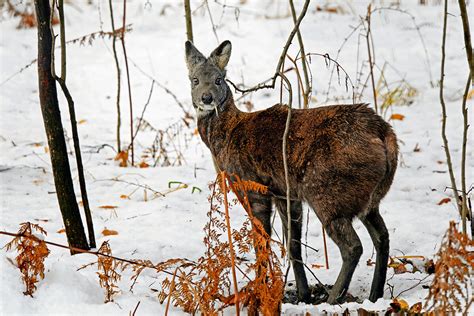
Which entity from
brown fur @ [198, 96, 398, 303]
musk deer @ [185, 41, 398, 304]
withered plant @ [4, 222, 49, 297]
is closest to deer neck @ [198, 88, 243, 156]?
musk deer @ [185, 41, 398, 304]

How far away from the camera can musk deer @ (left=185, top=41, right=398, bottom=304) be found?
4.98 m

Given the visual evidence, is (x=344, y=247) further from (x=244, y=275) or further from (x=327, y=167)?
(x=244, y=275)

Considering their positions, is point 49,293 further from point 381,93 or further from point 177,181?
point 381,93

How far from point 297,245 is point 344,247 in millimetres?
620

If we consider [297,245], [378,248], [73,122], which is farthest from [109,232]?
[378,248]

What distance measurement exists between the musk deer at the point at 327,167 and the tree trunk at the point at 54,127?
124cm

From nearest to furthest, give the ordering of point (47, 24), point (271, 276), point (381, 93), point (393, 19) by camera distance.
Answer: point (271, 276) → point (47, 24) → point (381, 93) → point (393, 19)

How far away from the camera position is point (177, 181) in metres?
8.01

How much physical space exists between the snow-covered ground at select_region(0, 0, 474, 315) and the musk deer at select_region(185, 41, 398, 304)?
0.45 meters

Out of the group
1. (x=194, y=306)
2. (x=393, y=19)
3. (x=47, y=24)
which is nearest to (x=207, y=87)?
(x=47, y=24)

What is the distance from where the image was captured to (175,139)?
9.93 metres

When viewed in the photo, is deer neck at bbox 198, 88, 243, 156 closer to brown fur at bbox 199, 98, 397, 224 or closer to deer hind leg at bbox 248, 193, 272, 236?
brown fur at bbox 199, 98, 397, 224

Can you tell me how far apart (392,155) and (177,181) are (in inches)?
137

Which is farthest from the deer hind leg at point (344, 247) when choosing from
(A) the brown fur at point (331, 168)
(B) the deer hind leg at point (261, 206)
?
(B) the deer hind leg at point (261, 206)
